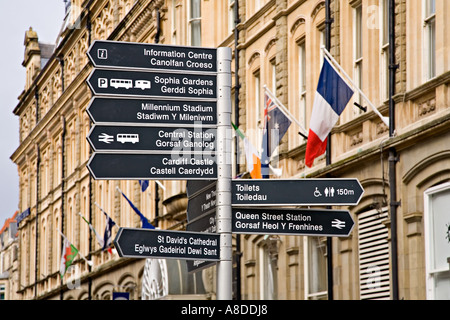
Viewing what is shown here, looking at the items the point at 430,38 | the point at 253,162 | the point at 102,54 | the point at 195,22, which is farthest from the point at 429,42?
the point at 195,22

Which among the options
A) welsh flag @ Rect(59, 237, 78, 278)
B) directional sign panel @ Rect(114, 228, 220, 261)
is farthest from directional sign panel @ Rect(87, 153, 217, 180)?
welsh flag @ Rect(59, 237, 78, 278)

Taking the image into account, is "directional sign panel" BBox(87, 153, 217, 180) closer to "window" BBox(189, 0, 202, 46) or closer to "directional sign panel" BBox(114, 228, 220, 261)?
"directional sign panel" BBox(114, 228, 220, 261)

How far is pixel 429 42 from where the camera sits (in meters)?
18.1

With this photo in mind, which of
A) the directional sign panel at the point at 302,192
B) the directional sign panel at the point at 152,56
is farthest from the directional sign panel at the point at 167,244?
the directional sign panel at the point at 152,56

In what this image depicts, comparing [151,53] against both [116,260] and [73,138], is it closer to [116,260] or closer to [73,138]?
[116,260]

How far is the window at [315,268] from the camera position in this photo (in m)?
22.9

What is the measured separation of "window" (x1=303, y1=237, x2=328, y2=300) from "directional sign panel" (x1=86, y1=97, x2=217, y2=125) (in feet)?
43.6

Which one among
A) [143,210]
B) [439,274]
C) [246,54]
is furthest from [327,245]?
[143,210]

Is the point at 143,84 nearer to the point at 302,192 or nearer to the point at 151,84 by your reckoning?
the point at 151,84

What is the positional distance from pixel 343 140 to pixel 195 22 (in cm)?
1308

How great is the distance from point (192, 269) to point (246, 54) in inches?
763

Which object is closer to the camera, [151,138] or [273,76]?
[151,138]

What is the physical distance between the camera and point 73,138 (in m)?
54.4

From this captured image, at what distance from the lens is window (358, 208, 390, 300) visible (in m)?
19.6
